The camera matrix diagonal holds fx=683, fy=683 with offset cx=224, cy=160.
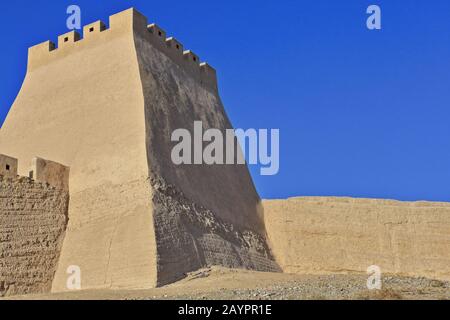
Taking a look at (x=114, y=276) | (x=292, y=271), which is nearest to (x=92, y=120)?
(x=114, y=276)

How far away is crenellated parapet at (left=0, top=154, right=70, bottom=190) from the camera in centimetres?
1833

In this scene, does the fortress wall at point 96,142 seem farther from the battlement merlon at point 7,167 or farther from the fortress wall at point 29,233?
the battlement merlon at point 7,167

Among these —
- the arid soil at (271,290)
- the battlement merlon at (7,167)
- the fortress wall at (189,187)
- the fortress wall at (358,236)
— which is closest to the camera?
the arid soil at (271,290)

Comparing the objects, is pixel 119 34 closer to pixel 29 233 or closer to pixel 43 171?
pixel 43 171

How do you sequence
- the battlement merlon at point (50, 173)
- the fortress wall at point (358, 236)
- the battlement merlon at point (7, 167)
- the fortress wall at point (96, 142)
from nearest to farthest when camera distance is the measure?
the fortress wall at point (96, 142) < the battlement merlon at point (7, 167) < the battlement merlon at point (50, 173) < the fortress wall at point (358, 236)

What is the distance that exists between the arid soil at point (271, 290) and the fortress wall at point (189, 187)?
1.37 m

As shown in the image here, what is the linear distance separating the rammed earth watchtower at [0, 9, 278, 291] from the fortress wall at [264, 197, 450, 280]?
1106 mm

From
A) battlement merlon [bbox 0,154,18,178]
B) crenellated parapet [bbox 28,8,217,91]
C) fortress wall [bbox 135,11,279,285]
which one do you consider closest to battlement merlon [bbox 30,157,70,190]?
battlement merlon [bbox 0,154,18,178]

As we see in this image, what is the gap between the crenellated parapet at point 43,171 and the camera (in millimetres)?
18328

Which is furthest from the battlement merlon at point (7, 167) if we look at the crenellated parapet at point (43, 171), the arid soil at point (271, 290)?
the arid soil at point (271, 290)

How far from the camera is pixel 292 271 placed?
24.0 meters

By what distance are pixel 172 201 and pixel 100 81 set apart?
4.88 m

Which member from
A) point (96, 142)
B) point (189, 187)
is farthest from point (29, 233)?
point (189, 187)
